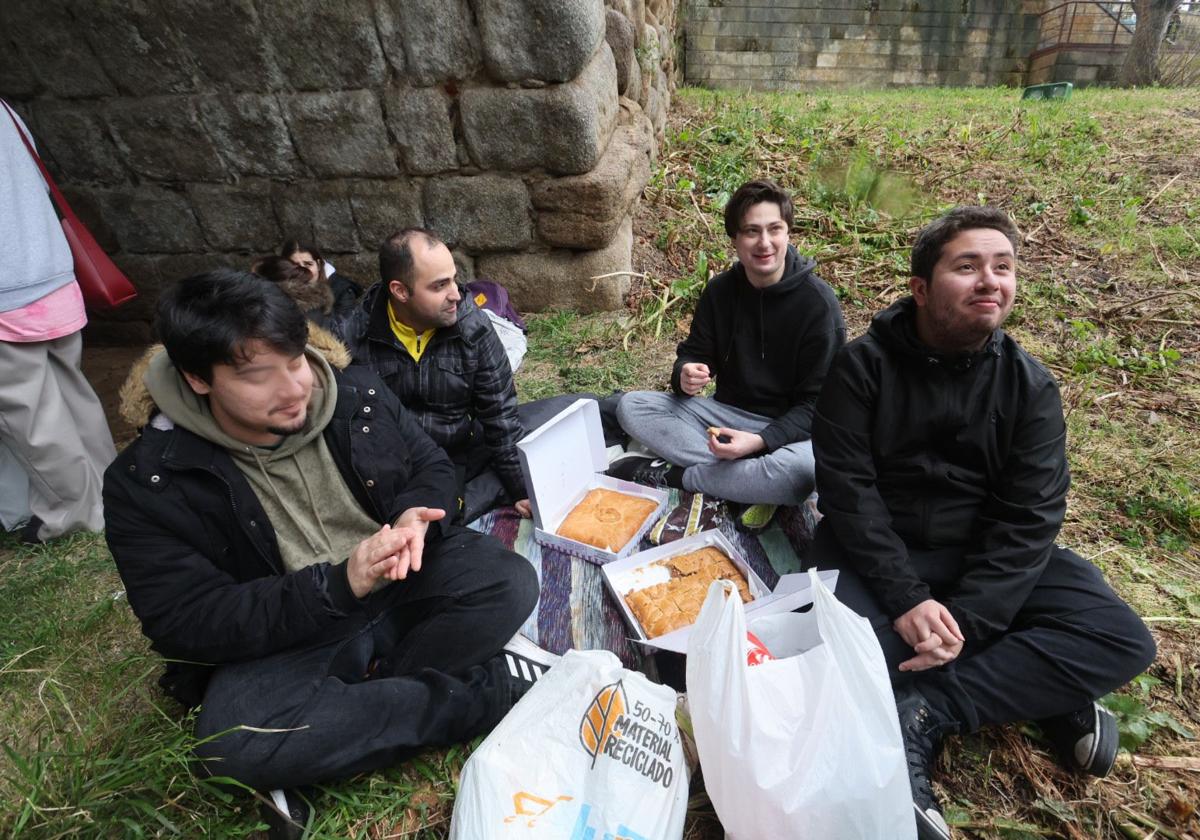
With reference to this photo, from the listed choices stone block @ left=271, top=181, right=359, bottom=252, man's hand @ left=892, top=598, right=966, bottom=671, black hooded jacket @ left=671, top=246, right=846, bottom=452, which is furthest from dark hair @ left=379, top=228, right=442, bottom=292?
man's hand @ left=892, top=598, right=966, bottom=671

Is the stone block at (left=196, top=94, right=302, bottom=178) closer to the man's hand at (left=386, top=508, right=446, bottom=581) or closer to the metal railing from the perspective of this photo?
the man's hand at (left=386, top=508, right=446, bottom=581)

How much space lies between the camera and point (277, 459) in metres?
1.63

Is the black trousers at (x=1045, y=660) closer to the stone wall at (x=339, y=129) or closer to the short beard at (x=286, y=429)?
the short beard at (x=286, y=429)

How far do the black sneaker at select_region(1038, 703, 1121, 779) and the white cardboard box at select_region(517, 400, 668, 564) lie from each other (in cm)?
139

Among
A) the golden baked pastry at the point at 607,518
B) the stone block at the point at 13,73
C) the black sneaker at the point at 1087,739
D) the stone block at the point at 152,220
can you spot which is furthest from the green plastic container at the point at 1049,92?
the stone block at the point at 13,73

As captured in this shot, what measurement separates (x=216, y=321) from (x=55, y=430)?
6.22ft

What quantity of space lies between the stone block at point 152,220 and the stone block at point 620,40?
3.18 metres

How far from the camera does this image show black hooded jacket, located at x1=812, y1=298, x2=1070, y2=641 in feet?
5.46

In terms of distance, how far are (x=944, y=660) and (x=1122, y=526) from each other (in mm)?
1393

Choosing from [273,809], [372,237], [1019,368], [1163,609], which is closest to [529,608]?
[273,809]

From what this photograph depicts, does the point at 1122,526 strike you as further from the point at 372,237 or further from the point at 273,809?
the point at 372,237

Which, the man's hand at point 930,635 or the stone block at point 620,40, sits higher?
the stone block at point 620,40

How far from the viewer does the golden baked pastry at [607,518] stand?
2.31 meters

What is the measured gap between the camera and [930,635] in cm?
157
